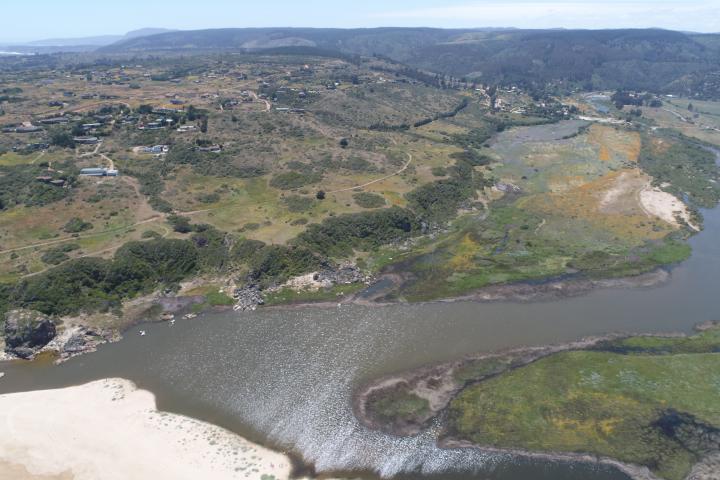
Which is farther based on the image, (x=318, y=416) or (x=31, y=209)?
(x=31, y=209)

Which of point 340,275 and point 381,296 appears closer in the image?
point 381,296

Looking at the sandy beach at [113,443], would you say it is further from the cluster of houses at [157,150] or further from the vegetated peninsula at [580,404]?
the cluster of houses at [157,150]

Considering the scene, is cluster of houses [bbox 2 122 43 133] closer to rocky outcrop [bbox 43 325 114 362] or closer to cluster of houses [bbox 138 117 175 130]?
cluster of houses [bbox 138 117 175 130]

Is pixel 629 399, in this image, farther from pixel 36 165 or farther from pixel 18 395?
pixel 36 165

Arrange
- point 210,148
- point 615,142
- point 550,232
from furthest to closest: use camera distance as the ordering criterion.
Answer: point 615,142 < point 210,148 < point 550,232

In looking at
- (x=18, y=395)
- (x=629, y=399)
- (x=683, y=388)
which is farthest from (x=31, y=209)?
(x=683, y=388)

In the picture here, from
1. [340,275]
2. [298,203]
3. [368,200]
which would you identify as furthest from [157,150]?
[340,275]

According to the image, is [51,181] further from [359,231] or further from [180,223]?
[359,231]
